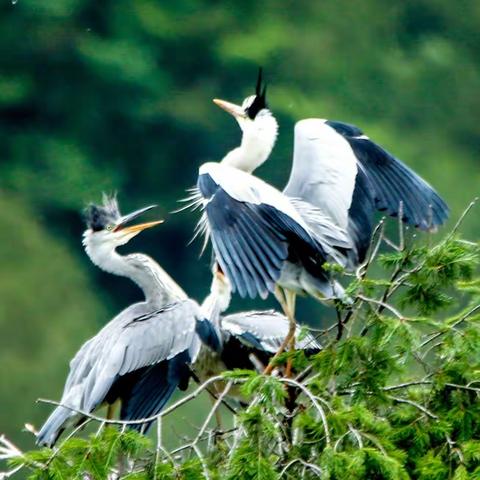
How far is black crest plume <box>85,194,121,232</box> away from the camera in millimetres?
4164

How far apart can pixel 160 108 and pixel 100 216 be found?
186 inches

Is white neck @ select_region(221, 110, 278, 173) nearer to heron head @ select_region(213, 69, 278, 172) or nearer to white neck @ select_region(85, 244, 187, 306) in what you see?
heron head @ select_region(213, 69, 278, 172)

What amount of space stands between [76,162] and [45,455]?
6.12 meters

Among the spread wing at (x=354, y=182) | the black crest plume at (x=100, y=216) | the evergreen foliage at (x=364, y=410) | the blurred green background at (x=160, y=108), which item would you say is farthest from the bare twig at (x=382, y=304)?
the blurred green background at (x=160, y=108)

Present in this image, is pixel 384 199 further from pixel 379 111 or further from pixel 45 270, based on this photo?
pixel 379 111

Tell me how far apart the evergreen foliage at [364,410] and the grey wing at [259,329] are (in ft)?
2.74

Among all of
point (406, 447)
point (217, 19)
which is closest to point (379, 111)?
point (217, 19)

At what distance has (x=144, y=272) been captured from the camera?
4.10m

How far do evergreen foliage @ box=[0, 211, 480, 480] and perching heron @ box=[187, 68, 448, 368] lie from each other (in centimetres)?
15

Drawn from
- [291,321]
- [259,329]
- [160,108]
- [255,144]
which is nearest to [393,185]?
[255,144]

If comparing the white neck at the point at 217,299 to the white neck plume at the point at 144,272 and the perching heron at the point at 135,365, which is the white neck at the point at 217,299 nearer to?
the white neck plume at the point at 144,272

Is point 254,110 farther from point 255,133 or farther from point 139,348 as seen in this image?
point 139,348

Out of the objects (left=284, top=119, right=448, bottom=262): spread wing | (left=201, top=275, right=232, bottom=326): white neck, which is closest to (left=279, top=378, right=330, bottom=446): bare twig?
(left=284, top=119, right=448, bottom=262): spread wing

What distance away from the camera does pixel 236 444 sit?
291 cm
